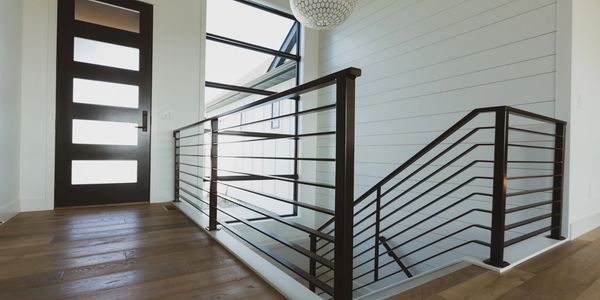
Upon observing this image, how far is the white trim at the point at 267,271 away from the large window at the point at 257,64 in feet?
5.92

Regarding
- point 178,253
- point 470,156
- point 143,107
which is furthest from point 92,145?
point 470,156

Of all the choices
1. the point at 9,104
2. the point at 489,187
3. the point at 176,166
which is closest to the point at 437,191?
the point at 489,187

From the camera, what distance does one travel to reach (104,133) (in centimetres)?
326

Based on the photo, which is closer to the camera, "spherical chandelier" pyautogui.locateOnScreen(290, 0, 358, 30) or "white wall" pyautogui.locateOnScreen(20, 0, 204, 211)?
"spherical chandelier" pyautogui.locateOnScreen(290, 0, 358, 30)

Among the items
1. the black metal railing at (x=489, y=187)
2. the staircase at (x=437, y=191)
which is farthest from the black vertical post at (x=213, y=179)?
the black metal railing at (x=489, y=187)

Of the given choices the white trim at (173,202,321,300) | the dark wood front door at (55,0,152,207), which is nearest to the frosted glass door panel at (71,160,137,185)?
the dark wood front door at (55,0,152,207)

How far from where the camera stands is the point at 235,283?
142 centimetres

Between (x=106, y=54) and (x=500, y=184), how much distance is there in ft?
13.1

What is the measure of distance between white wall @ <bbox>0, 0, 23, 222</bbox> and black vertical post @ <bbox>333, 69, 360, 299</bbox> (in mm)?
2934

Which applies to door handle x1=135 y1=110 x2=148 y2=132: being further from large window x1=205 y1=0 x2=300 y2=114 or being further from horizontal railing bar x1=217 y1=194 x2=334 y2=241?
horizontal railing bar x1=217 y1=194 x2=334 y2=241

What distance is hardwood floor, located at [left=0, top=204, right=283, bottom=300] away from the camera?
132 centimetres

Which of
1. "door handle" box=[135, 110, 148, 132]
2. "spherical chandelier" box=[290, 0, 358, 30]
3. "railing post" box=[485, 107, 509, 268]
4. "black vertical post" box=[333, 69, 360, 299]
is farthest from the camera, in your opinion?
"door handle" box=[135, 110, 148, 132]

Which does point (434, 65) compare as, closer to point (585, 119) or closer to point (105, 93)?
point (585, 119)

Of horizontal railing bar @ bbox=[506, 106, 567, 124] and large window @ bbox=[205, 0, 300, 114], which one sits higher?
large window @ bbox=[205, 0, 300, 114]
